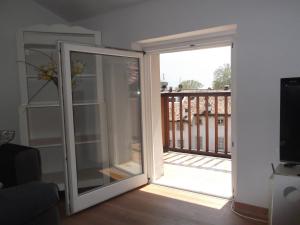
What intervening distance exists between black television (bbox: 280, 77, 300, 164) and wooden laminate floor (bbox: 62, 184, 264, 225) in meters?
0.77

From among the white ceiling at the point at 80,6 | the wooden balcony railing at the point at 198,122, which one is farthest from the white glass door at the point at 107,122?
the wooden balcony railing at the point at 198,122

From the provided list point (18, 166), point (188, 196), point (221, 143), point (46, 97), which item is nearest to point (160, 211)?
point (188, 196)

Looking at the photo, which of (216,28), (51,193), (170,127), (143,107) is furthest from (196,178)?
(51,193)

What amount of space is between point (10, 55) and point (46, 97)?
65cm

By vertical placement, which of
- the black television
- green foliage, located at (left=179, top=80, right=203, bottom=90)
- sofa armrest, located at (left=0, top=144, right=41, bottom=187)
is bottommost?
sofa armrest, located at (left=0, top=144, right=41, bottom=187)

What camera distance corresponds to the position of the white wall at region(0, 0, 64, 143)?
3137mm

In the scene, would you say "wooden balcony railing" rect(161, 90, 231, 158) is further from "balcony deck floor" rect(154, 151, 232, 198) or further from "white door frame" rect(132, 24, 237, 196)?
"white door frame" rect(132, 24, 237, 196)

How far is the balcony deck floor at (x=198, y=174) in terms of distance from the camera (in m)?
3.09

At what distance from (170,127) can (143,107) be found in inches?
71.1

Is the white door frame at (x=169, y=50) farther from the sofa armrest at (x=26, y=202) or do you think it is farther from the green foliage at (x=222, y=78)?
the sofa armrest at (x=26, y=202)

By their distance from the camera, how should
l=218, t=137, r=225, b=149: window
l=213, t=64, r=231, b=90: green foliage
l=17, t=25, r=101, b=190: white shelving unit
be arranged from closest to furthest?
l=17, t=25, r=101, b=190: white shelving unit < l=213, t=64, r=231, b=90: green foliage < l=218, t=137, r=225, b=149: window

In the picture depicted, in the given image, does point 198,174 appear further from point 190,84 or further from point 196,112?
point 190,84

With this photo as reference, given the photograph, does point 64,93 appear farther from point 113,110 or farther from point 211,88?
point 211,88

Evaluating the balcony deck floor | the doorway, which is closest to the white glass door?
the balcony deck floor
